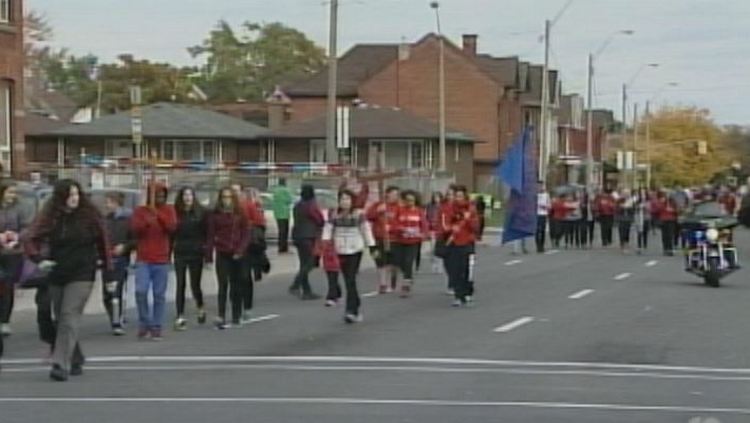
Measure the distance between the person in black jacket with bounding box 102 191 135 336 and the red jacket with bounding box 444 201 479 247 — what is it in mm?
5367

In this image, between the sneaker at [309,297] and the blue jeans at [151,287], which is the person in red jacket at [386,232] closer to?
the sneaker at [309,297]

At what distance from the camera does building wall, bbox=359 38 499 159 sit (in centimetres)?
8794

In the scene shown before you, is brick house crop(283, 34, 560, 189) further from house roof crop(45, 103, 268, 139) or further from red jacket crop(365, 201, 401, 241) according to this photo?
red jacket crop(365, 201, 401, 241)

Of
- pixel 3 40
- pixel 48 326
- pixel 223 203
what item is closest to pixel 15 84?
pixel 3 40

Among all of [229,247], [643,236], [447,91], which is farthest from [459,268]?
[447,91]

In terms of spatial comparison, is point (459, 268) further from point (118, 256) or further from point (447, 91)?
point (447, 91)

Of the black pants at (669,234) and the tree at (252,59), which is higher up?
the tree at (252,59)

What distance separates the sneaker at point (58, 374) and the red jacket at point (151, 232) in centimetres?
416

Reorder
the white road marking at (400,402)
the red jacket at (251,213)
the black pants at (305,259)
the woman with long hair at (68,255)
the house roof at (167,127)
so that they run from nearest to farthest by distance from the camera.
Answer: the white road marking at (400,402) → the woman with long hair at (68,255) → the red jacket at (251,213) → the black pants at (305,259) → the house roof at (167,127)

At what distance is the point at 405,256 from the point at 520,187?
4.70 metres

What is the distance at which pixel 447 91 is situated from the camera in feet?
288

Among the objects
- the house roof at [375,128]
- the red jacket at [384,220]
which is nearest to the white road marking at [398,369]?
the red jacket at [384,220]

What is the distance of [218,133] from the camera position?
7681cm

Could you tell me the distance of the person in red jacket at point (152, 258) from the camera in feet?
60.9
